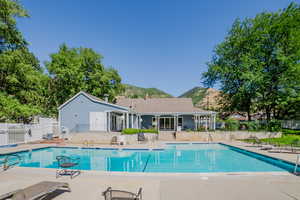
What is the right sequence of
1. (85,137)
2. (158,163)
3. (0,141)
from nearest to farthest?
(158,163) < (0,141) < (85,137)

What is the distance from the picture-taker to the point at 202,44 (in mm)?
23203

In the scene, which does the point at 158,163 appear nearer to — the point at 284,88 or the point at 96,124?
the point at 96,124

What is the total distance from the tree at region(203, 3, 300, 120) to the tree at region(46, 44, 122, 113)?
2121 centimetres

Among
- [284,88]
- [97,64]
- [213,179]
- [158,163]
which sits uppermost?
[97,64]

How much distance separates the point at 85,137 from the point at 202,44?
2120cm

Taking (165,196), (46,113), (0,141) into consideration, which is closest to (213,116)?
(165,196)

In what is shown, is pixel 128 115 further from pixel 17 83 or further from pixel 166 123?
pixel 17 83

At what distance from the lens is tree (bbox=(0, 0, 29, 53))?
52.4 feet

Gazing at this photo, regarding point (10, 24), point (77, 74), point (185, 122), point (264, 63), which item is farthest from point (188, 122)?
point (10, 24)

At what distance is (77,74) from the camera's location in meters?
27.1

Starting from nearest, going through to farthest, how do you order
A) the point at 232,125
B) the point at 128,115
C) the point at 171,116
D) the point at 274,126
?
the point at 232,125 → the point at 274,126 → the point at 128,115 → the point at 171,116

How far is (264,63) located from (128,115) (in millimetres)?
21968

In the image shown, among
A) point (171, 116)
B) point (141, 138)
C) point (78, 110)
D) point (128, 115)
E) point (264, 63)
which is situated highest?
point (264, 63)

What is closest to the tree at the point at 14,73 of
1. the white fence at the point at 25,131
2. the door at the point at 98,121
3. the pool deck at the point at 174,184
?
the white fence at the point at 25,131
